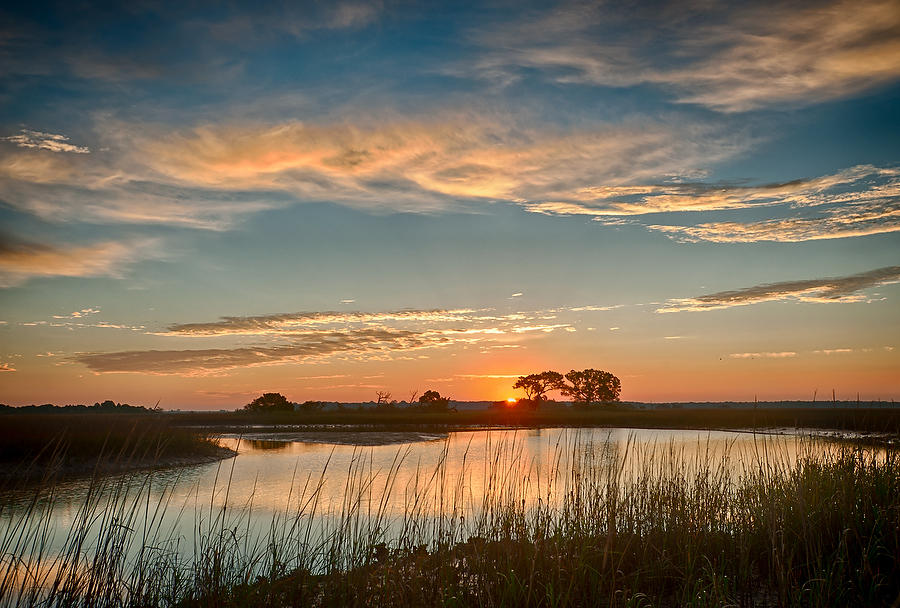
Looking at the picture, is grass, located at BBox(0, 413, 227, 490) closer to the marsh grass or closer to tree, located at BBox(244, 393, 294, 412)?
the marsh grass

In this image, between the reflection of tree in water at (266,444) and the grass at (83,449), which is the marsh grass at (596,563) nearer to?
the grass at (83,449)

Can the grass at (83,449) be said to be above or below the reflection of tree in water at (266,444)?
above

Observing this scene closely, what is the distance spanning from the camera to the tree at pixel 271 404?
79.1 metres

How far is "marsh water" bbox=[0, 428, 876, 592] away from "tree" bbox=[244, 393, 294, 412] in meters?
47.8

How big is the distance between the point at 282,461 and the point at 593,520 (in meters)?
20.4

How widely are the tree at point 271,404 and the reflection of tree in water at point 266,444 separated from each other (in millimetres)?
39180

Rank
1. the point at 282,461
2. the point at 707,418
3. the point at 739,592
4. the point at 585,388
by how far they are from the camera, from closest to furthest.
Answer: the point at 739,592, the point at 282,461, the point at 707,418, the point at 585,388

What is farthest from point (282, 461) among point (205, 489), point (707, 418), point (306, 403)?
point (306, 403)

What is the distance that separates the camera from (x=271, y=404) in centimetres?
7981

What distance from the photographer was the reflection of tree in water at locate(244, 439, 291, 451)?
34.1 m

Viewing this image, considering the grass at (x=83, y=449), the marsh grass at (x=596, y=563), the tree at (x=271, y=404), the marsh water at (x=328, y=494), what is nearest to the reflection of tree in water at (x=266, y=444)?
the marsh water at (x=328, y=494)

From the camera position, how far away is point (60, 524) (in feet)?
46.2

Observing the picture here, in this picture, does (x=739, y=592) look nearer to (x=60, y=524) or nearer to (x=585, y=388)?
(x=60, y=524)

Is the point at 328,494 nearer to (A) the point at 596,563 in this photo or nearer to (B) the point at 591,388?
(A) the point at 596,563
